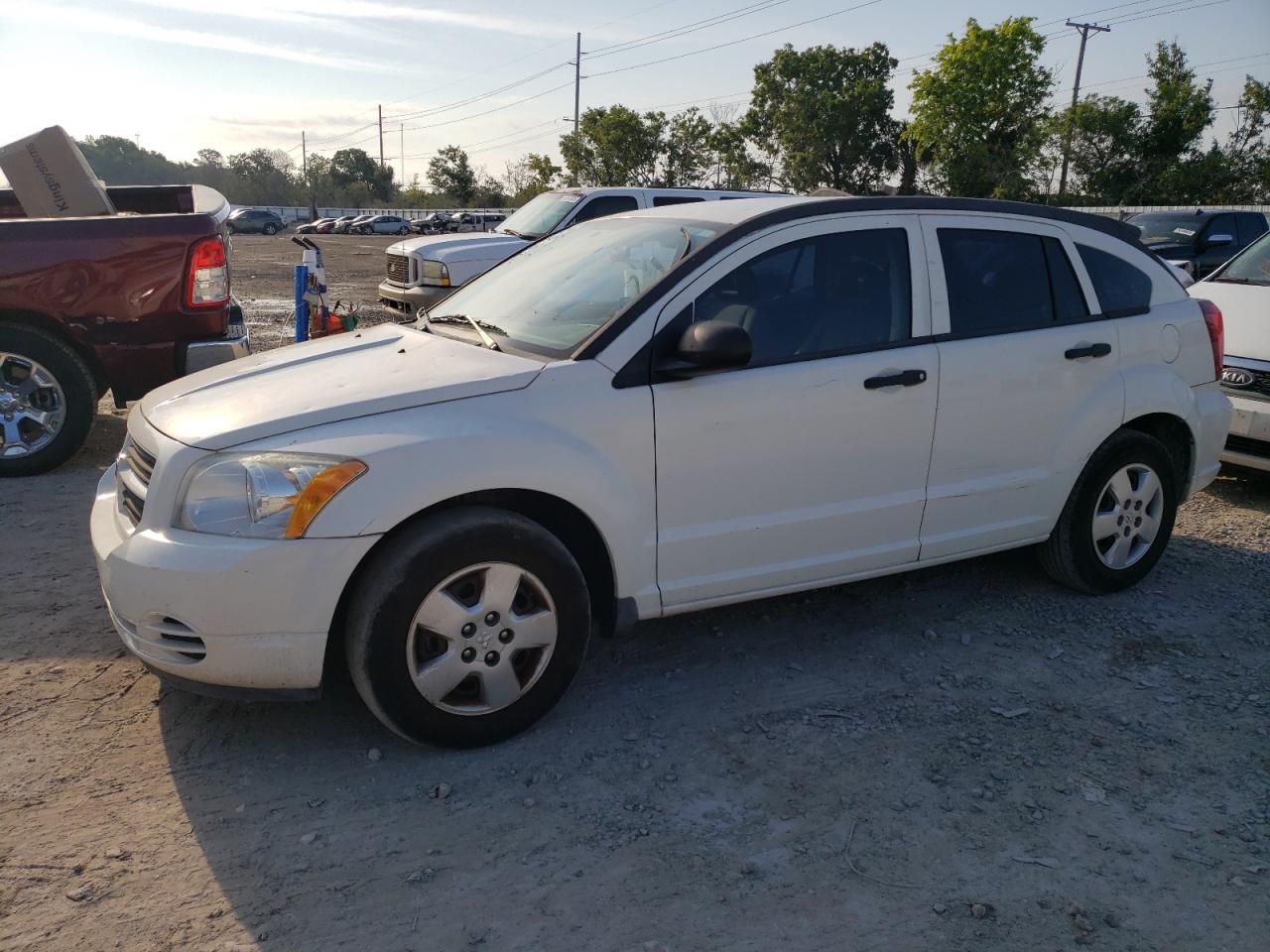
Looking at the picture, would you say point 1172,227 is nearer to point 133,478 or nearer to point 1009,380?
Result: point 1009,380

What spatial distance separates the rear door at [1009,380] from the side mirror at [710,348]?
101 cm

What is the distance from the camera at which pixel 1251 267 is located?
7453 millimetres

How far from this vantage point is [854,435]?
3.87 m

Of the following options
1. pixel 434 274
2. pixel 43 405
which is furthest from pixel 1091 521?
pixel 434 274


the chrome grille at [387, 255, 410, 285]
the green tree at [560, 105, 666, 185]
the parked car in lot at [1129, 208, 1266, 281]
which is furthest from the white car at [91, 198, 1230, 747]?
the green tree at [560, 105, 666, 185]

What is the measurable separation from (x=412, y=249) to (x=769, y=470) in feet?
28.7

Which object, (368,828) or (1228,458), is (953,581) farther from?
(368,828)

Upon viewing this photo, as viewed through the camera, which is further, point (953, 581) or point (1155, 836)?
point (953, 581)

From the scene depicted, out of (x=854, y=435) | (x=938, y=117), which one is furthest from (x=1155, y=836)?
(x=938, y=117)

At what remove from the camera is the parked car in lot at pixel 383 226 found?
202 ft

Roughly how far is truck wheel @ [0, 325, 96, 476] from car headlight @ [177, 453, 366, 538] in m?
3.78

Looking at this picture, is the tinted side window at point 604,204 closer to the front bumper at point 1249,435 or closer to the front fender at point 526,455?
the front bumper at point 1249,435

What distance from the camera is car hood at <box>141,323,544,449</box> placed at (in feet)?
10.6

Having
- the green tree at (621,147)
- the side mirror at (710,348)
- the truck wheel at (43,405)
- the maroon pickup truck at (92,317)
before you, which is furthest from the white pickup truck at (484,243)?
the green tree at (621,147)
